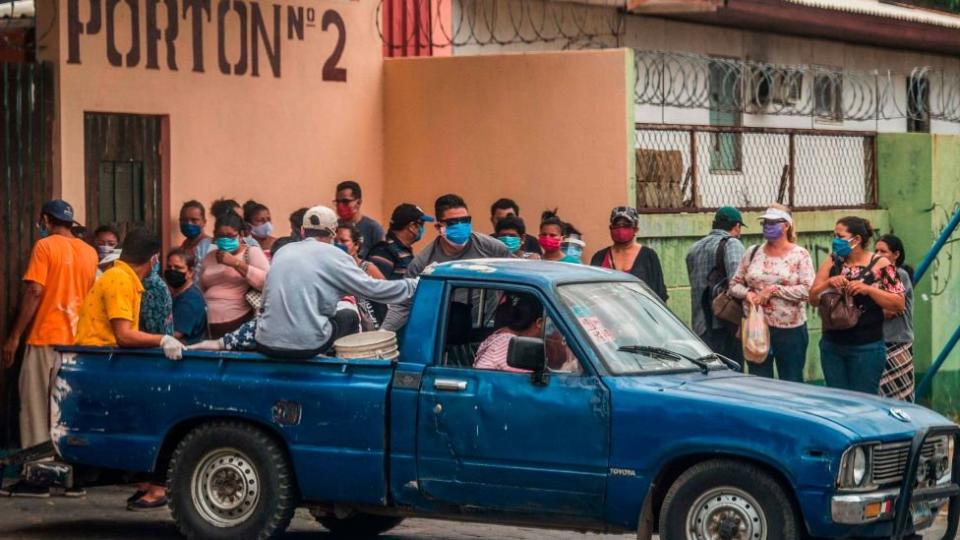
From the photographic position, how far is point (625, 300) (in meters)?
9.16

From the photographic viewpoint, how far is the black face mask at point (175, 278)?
37.5 feet

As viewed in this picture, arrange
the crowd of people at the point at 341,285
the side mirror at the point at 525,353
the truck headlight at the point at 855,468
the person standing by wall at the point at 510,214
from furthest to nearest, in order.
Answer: the person standing by wall at the point at 510,214
the crowd of people at the point at 341,285
the side mirror at the point at 525,353
the truck headlight at the point at 855,468

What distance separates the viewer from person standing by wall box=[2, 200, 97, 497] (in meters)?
11.6

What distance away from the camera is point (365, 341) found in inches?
359

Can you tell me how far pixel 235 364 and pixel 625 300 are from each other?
2.04m

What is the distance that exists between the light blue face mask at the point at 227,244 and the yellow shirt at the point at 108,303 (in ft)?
3.77

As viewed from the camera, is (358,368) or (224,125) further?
(224,125)

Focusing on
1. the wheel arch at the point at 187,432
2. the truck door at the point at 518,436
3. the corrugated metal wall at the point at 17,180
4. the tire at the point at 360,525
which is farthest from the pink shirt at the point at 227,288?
the truck door at the point at 518,436

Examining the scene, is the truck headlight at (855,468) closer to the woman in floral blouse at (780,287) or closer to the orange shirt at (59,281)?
the woman in floral blouse at (780,287)

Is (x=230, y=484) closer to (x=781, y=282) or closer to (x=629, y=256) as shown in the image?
(x=629, y=256)

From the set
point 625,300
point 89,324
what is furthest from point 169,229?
point 625,300

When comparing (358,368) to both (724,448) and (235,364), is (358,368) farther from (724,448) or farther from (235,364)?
(724,448)

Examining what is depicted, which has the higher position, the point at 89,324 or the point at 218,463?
the point at 89,324

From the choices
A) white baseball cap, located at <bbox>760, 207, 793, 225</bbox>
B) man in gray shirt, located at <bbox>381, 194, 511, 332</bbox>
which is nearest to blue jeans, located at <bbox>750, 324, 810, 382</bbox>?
white baseball cap, located at <bbox>760, 207, 793, 225</bbox>
